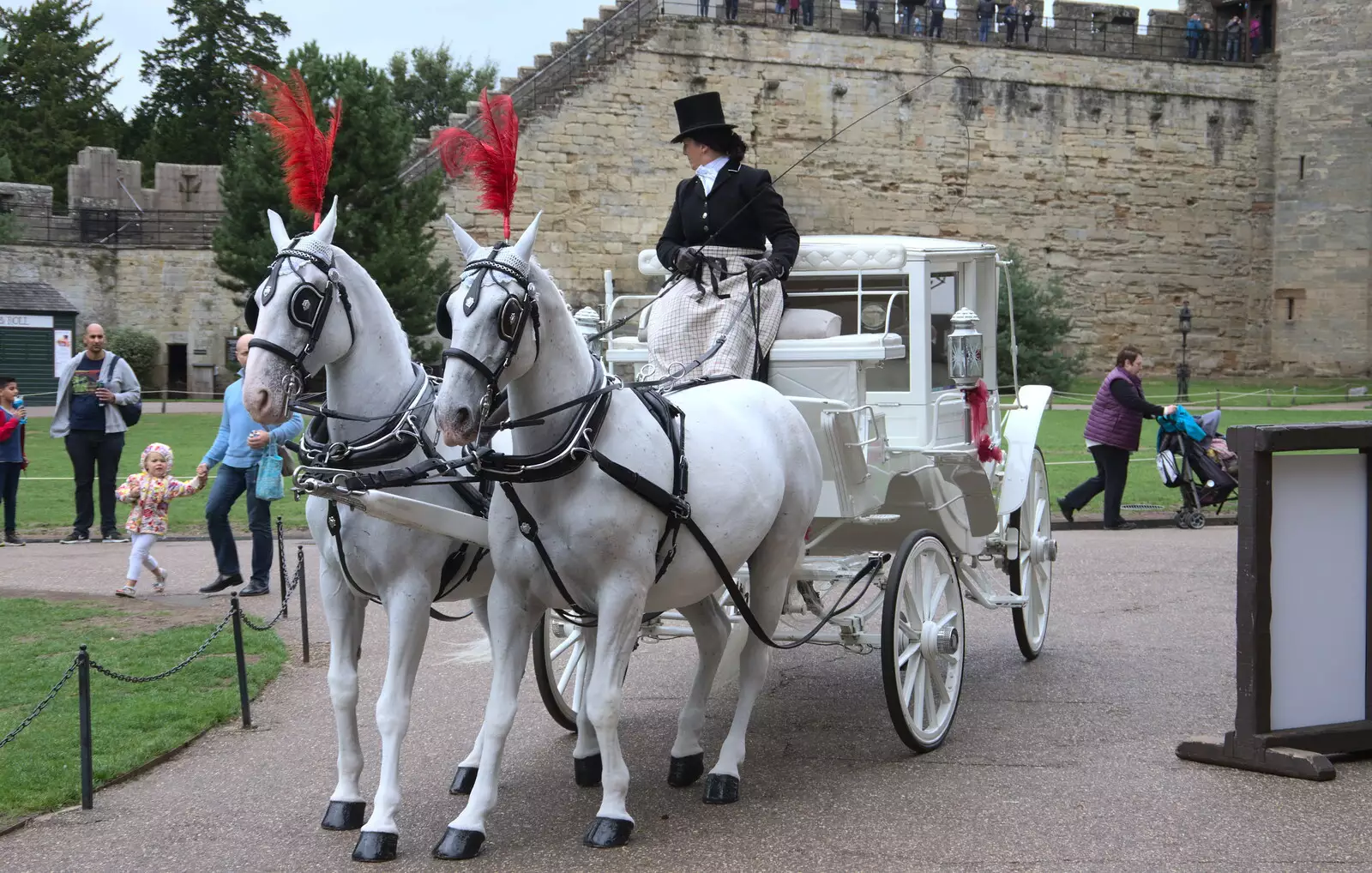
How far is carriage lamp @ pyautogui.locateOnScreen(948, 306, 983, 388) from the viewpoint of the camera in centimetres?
737

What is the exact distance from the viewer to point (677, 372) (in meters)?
6.50

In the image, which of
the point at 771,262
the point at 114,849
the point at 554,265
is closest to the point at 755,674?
the point at 771,262

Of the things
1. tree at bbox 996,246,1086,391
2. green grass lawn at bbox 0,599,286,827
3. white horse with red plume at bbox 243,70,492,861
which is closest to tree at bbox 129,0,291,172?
tree at bbox 996,246,1086,391

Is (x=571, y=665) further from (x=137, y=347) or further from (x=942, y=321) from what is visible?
(x=137, y=347)

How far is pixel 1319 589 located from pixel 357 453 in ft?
13.6

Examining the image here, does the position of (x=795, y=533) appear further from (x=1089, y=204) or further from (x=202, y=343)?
(x=1089, y=204)

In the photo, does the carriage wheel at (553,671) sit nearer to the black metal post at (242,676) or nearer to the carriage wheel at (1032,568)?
the black metal post at (242,676)

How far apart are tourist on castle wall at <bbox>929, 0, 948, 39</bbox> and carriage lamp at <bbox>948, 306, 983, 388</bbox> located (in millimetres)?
36830

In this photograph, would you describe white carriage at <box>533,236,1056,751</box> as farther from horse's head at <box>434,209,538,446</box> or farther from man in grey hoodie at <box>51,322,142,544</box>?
man in grey hoodie at <box>51,322,142,544</box>

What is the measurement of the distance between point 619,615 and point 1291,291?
44.6 meters

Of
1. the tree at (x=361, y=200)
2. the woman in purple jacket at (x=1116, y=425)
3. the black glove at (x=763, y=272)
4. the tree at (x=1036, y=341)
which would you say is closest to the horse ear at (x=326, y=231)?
the black glove at (x=763, y=272)

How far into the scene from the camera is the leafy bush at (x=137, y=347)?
117 ft

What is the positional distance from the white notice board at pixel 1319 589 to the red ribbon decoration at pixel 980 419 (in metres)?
1.77

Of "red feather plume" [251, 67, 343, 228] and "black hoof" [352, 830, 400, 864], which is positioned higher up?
"red feather plume" [251, 67, 343, 228]
